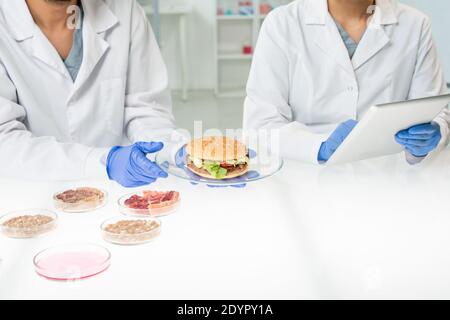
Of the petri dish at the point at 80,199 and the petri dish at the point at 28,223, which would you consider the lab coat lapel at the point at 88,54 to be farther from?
the petri dish at the point at 28,223

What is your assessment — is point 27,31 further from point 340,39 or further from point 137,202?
point 340,39

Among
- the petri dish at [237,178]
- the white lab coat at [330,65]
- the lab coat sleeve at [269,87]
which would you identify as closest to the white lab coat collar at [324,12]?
the white lab coat at [330,65]

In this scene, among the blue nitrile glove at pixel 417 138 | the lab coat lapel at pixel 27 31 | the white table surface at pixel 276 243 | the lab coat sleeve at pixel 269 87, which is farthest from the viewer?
the lab coat sleeve at pixel 269 87

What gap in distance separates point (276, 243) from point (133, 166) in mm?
408

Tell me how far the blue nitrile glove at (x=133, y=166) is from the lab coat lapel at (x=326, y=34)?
0.76m

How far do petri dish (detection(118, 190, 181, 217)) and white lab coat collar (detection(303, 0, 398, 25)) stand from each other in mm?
877

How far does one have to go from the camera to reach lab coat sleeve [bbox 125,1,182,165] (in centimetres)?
177

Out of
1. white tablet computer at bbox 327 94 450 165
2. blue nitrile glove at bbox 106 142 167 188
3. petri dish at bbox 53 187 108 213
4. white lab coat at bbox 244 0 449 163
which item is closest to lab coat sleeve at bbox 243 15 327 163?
white lab coat at bbox 244 0 449 163

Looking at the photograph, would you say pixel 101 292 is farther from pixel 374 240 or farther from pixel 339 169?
pixel 339 169

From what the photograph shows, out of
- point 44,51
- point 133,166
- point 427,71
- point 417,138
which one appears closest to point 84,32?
point 44,51

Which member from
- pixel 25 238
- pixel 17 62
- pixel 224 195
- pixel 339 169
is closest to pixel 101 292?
pixel 25 238

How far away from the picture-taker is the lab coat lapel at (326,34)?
1787 mm

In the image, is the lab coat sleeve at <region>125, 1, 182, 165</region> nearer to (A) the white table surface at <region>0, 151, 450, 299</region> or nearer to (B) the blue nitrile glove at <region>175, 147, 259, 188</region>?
(B) the blue nitrile glove at <region>175, 147, 259, 188</region>

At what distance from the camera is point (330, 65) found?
1814 mm
